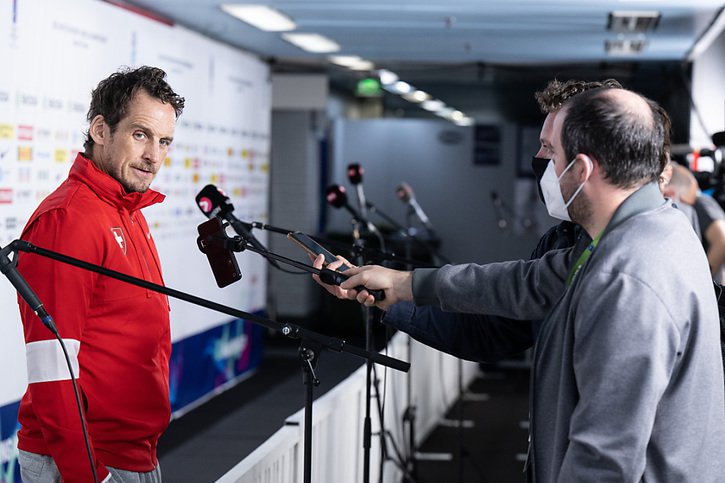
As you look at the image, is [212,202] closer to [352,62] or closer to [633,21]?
[633,21]

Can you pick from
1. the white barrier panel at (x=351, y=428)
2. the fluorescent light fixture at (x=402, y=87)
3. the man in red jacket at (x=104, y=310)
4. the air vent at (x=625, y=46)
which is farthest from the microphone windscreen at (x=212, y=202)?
the fluorescent light fixture at (x=402, y=87)

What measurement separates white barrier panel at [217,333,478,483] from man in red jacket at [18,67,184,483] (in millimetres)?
415

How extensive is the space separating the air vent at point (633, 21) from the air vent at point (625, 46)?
0.51 m

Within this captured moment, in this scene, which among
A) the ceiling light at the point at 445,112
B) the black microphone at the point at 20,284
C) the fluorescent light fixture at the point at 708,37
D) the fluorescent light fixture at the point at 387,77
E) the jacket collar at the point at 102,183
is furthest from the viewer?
the ceiling light at the point at 445,112

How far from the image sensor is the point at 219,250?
212 cm

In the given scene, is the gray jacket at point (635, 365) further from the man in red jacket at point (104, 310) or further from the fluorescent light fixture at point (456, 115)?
the fluorescent light fixture at point (456, 115)

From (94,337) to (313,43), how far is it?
600cm

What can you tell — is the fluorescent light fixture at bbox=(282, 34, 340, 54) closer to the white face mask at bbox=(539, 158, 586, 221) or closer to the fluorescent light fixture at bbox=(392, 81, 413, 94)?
the fluorescent light fixture at bbox=(392, 81, 413, 94)

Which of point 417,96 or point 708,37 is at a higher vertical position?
point 417,96

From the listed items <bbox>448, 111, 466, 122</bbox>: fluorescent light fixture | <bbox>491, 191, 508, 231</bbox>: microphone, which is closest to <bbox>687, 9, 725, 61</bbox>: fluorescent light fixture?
<bbox>491, 191, 508, 231</bbox>: microphone

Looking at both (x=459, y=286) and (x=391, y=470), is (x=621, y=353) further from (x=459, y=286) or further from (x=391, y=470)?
(x=391, y=470)

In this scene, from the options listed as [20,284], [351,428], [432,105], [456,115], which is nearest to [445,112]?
[456,115]

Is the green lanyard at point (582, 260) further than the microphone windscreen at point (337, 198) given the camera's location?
No

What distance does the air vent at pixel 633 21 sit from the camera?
20.0ft
